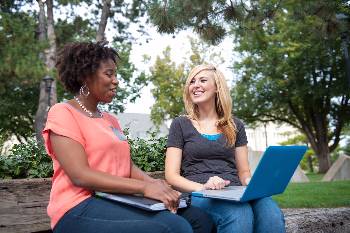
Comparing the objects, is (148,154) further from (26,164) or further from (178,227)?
(178,227)

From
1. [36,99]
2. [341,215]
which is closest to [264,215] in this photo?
[341,215]

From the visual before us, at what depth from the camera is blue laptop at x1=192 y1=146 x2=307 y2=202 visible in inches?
89.3

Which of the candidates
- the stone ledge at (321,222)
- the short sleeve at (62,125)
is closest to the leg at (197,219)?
the short sleeve at (62,125)

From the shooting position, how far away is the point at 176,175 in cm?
293

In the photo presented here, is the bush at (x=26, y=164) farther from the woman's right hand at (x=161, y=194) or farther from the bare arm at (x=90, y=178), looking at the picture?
the woman's right hand at (x=161, y=194)

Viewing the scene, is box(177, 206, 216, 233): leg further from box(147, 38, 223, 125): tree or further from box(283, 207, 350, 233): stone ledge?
box(147, 38, 223, 125): tree

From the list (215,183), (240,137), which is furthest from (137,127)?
(215,183)

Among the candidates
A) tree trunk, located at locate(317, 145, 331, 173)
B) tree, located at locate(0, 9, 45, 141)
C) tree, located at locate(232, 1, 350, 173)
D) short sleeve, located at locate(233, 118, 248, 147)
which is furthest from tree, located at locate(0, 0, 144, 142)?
tree trunk, located at locate(317, 145, 331, 173)

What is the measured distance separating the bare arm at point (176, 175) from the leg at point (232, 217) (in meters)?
0.20

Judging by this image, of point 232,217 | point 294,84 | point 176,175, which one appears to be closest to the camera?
point 232,217

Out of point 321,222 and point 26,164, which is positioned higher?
point 26,164

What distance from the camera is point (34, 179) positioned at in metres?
3.15

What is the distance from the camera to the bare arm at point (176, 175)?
110 inches

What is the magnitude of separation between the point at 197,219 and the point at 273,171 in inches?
18.4
